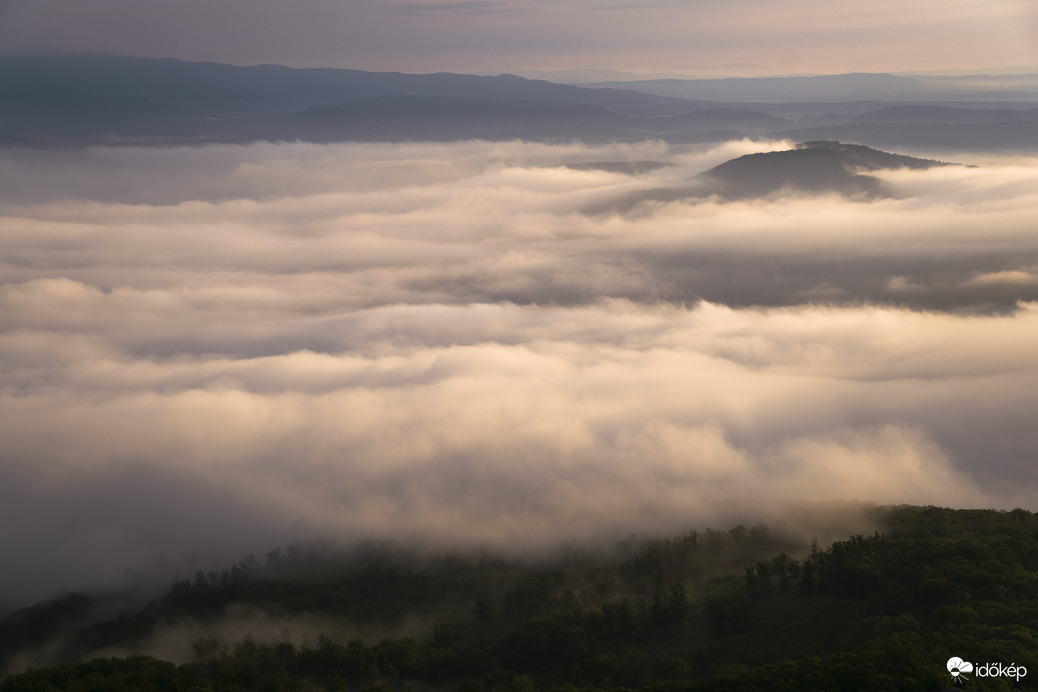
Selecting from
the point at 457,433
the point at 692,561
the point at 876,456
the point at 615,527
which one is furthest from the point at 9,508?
the point at 876,456

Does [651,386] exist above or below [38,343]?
below

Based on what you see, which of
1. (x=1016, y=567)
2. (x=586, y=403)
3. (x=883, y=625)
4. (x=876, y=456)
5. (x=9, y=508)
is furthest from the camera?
(x=586, y=403)

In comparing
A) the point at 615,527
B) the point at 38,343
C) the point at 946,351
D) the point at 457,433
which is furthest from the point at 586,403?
the point at 38,343

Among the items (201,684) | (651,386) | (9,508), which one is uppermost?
(651,386)

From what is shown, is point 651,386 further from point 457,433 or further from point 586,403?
point 457,433

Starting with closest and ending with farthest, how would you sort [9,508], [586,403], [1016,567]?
[1016,567], [9,508], [586,403]

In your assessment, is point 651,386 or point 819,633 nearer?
point 819,633
